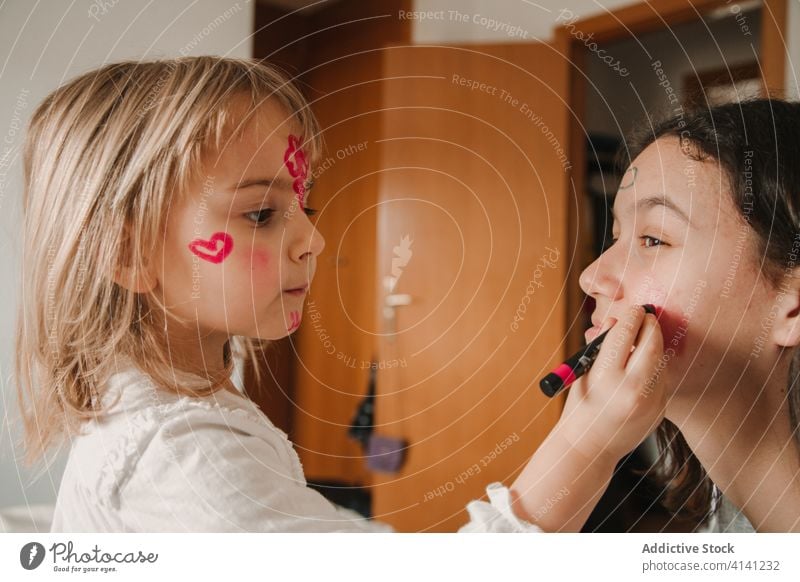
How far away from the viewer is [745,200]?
0.57 metres

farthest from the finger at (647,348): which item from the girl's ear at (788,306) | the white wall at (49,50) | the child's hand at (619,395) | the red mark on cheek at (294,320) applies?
the white wall at (49,50)

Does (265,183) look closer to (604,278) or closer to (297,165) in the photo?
(297,165)

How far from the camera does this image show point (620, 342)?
21.8 inches

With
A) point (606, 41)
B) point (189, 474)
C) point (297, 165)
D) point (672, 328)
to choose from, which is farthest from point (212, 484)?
point (606, 41)

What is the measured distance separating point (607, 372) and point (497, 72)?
0.90ft

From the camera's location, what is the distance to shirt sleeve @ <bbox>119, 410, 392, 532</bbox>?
0.52 metres

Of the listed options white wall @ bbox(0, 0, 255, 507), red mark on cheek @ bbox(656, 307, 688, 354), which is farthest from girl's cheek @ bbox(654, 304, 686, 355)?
white wall @ bbox(0, 0, 255, 507)

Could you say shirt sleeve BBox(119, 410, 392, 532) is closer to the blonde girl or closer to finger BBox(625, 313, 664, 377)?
the blonde girl

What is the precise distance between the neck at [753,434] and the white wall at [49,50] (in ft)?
1.60

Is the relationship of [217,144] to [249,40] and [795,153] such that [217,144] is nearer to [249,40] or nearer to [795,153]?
[249,40]

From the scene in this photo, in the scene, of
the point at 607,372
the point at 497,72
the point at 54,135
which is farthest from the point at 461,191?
the point at 54,135

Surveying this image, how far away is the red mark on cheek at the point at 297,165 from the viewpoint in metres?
0.57

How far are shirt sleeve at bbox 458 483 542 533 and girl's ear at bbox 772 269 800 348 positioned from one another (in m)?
0.26

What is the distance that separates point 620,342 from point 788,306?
15cm
